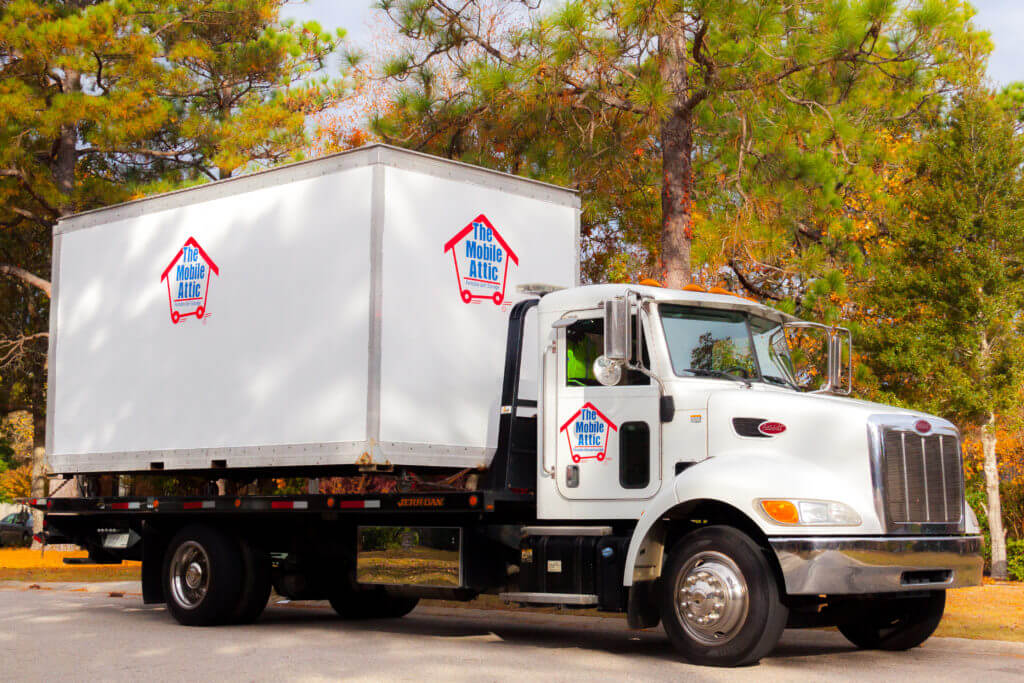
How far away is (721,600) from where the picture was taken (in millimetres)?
8492

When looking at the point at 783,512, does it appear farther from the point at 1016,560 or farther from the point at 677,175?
the point at 1016,560

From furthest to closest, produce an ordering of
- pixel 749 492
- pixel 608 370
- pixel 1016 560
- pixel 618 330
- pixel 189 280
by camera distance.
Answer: pixel 1016 560, pixel 189 280, pixel 608 370, pixel 618 330, pixel 749 492

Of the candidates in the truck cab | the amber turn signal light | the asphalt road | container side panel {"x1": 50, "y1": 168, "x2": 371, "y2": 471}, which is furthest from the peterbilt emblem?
container side panel {"x1": 50, "y1": 168, "x2": 371, "y2": 471}

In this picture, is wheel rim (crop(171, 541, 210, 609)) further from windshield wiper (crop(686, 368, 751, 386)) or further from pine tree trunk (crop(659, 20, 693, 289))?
pine tree trunk (crop(659, 20, 693, 289))

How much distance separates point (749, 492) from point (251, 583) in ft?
18.3

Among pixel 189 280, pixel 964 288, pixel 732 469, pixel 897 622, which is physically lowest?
pixel 897 622

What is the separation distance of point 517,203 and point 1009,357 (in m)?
9.79

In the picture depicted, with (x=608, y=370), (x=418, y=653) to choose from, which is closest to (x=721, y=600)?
(x=608, y=370)

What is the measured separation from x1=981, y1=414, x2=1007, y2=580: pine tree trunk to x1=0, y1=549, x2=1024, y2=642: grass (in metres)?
0.90

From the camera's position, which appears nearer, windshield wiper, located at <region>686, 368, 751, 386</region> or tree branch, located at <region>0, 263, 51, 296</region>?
windshield wiper, located at <region>686, 368, 751, 386</region>

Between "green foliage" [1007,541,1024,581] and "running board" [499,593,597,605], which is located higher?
"running board" [499,593,597,605]

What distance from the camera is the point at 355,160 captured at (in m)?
10.5

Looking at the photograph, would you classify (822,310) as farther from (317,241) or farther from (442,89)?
(317,241)

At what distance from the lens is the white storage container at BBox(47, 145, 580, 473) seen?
10.2 metres
